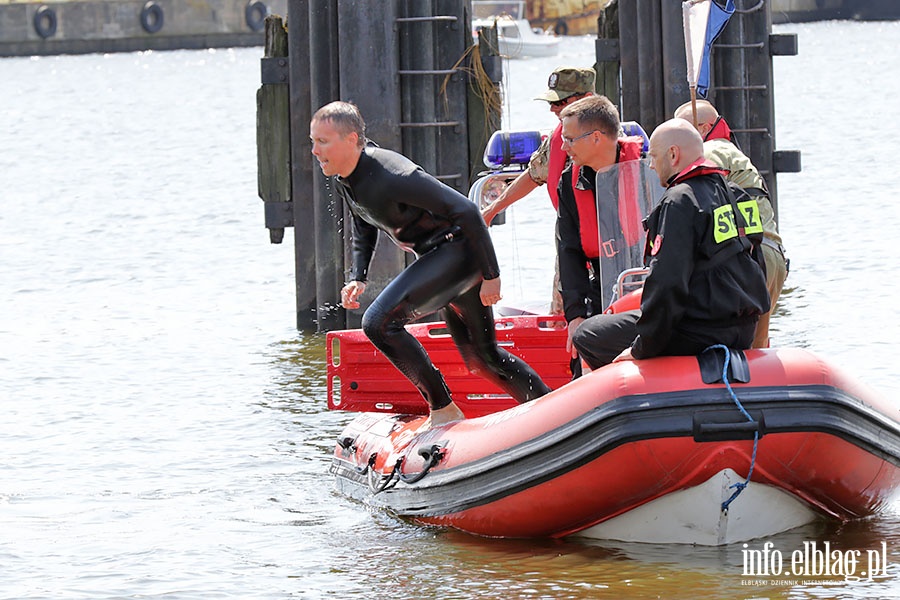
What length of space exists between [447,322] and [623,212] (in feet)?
3.27

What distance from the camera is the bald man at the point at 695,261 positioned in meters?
6.26

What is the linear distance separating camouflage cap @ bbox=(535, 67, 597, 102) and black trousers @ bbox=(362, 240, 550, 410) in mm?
1071

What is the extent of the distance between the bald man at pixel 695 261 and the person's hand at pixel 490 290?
1100 mm

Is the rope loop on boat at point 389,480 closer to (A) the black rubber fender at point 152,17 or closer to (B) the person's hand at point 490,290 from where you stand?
(B) the person's hand at point 490,290

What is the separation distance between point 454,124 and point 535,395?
13.8ft

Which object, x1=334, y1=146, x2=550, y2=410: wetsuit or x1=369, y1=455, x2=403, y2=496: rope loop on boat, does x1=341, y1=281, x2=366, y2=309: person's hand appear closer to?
x1=334, y1=146, x2=550, y2=410: wetsuit

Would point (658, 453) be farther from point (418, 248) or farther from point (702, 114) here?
point (702, 114)

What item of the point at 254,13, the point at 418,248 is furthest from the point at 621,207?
the point at 254,13

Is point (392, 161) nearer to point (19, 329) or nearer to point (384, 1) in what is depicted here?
point (384, 1)

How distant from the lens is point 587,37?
86.5m

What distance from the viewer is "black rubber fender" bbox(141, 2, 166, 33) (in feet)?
248

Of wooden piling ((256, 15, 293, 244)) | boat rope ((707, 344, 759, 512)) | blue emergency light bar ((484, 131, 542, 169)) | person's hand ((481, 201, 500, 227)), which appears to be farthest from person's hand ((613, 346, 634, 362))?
wooden piling ((256, 15, 293, 244))

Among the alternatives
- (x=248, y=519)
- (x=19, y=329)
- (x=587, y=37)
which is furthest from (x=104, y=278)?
(x=587, y=37)

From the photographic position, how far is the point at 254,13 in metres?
77.2
